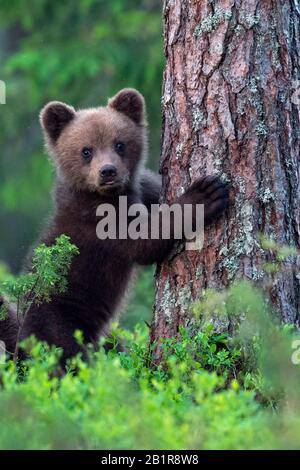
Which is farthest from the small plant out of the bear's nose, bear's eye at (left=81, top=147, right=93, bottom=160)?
bear's eye at (left=81, top=147, right=93, bottom=160)

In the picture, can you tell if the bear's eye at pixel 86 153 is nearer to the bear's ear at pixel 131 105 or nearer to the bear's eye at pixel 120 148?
the bear's eye at pixel 120 148

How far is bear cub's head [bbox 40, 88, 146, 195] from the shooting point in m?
6.82

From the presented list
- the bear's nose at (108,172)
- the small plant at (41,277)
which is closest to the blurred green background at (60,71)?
the bear's nose at (108,172)

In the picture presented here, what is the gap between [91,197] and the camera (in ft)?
22.6

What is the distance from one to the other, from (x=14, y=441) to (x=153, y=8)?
1311cm

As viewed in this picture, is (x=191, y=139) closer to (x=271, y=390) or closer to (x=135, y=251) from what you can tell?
(x=135, y=251)

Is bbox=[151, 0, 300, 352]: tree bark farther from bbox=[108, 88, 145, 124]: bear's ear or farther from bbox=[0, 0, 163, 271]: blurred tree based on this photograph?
bbox=[0, 0, 163, 271]: blurred tree

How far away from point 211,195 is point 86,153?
166 cm

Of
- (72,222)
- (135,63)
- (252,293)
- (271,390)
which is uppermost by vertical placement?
(135,63)

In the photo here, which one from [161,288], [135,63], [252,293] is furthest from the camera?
[135,63]

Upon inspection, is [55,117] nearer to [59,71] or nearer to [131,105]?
[131,105]

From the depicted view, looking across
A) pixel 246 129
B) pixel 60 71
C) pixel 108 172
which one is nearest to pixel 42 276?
pixel 108 172

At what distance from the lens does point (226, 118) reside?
18.6 ft

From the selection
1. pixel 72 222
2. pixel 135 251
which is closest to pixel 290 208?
pixel 135 251
